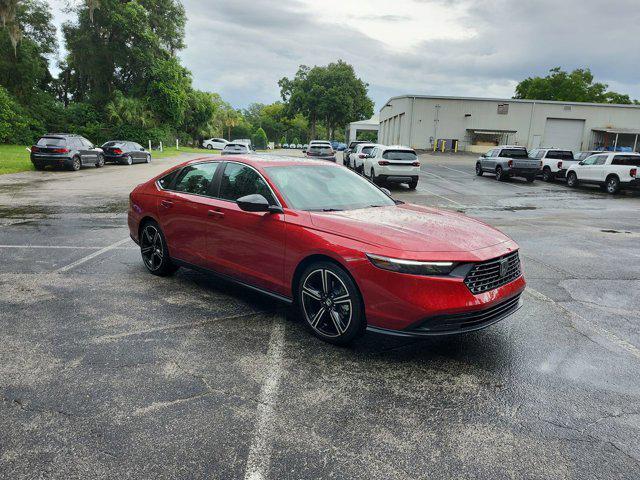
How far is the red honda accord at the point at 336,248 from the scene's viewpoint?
3518mm

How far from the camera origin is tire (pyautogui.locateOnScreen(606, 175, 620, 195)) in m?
19.5

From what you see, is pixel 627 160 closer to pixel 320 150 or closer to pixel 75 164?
pixel 320 150

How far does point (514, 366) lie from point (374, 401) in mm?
1320

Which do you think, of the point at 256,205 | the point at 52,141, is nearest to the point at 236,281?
the point at 256,205

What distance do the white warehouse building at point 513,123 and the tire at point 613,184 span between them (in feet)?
91.8

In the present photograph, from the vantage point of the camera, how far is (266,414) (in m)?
3.01

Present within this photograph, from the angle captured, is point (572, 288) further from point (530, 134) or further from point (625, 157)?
point (530, 134)

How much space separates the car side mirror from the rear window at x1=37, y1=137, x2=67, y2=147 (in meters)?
20.9

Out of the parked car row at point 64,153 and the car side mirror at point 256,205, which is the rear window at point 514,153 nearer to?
the parked car row at point 64,153

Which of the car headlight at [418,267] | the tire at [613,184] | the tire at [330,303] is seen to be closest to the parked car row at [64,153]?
the tire at [330,303]

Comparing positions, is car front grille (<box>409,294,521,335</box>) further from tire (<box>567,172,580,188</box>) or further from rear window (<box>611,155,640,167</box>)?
tire (<box>567,172,580,188</box>)

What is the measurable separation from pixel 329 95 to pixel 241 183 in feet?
232

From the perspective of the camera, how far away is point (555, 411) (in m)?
3.11

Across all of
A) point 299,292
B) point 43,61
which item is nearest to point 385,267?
point 299,292
